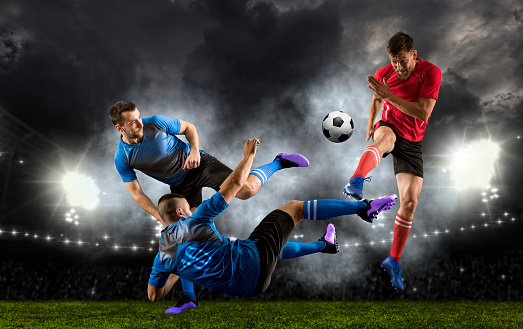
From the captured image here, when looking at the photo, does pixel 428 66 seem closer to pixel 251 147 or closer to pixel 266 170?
pixel 266 170

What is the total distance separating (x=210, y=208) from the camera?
3.16m

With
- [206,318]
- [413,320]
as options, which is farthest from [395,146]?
[206,318]

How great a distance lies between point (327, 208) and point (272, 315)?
2.28 m

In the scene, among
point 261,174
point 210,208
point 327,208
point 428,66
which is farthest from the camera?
point 261,174

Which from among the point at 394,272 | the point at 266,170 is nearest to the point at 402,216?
the point at 394,272

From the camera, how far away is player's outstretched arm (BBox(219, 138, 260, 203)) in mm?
3275

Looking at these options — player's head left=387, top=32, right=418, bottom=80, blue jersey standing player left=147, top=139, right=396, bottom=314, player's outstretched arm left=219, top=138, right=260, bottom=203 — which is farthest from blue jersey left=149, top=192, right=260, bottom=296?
player's head left=387, top=32, right=418, bottom=80

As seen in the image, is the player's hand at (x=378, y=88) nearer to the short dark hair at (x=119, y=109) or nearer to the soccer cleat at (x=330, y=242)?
the soccer cleat at (x=330, y=242)

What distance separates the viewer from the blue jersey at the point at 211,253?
10.5 ft

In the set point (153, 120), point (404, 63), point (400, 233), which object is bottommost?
point (400, 233)

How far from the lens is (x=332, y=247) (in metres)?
4.44

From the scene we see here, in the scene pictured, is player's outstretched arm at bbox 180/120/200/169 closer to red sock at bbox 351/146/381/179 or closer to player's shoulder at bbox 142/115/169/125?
player's shoulder at bbox 142/115/169/125

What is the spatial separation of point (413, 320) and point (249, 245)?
2909mm

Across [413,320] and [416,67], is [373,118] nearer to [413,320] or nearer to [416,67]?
[416,67]
